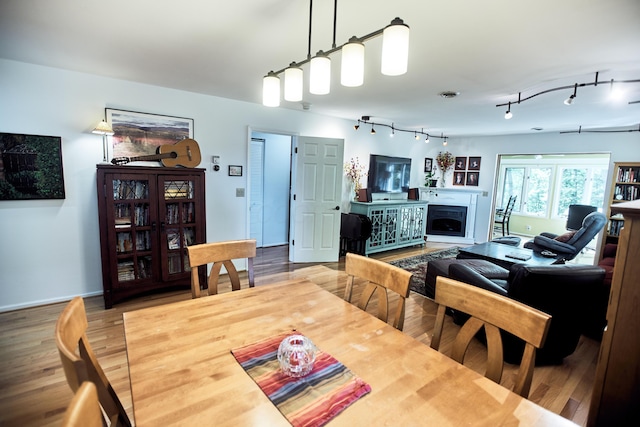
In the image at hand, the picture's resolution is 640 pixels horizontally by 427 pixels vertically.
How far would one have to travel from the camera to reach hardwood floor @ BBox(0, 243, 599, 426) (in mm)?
1841

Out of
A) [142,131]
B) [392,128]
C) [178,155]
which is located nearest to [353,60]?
[178,155]

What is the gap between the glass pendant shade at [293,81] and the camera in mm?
1388

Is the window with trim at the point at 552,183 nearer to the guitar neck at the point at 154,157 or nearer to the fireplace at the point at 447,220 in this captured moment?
the fireplace at the point at 447,220

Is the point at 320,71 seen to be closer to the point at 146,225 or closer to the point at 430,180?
the point at 146,225

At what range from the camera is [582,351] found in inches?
102

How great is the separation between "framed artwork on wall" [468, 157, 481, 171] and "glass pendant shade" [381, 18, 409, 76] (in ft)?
21.8

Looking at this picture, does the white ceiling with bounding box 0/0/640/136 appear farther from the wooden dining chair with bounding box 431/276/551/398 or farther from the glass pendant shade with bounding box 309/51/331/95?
the wooden dining chair with bounding box 431/276/551/398

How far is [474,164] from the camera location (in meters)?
6.90

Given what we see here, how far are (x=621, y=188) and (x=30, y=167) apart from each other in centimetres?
802

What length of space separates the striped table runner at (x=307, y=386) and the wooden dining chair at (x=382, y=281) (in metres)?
0.49

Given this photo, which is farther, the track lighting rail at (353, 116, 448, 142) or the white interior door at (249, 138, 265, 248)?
the white interior door at (249, 138, 265, 248)

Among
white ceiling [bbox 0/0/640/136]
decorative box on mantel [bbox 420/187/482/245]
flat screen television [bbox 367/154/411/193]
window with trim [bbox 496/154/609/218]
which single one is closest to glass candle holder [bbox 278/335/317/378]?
white ceiling [bbox 0/0/640/136]

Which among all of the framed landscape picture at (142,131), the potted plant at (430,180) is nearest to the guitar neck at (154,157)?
the framed landscape picture at (142,131)

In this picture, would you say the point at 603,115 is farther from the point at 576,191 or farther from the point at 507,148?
the point at 576,191
